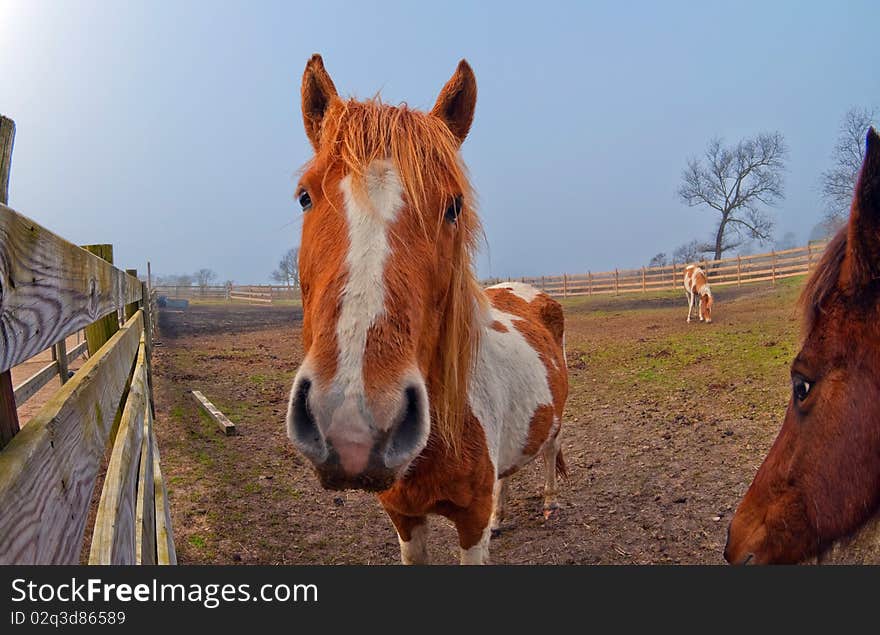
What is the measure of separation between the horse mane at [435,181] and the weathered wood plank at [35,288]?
911mm

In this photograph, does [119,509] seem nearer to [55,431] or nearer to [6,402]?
[55,431]

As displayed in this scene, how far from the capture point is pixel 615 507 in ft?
14.5

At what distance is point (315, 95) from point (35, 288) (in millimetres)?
1646

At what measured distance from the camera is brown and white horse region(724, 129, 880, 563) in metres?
1.46

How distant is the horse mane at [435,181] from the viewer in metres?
1.79

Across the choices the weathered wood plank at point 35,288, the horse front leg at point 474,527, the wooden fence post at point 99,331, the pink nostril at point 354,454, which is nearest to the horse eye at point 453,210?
the pink nostril at point 354,454

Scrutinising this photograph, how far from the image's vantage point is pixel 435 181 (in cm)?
183

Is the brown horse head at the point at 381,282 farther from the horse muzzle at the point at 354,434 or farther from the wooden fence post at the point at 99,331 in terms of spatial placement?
the wooden fence post at the point at 99,331

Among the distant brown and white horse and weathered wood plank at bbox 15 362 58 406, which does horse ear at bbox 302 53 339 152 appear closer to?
weathered wood plank at bbox 15 362 58 406

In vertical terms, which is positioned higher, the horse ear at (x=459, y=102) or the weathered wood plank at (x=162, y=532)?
the horse ear at (x=459, y=102)

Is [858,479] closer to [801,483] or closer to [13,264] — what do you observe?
[801,483]

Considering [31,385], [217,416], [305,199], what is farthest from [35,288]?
[217,416]

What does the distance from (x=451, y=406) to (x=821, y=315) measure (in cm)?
146

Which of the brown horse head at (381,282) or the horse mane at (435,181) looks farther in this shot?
the horse mane at (435,181)
